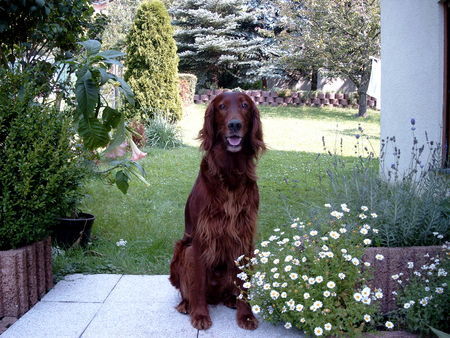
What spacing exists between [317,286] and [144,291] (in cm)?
145

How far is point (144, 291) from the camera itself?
3604 mm

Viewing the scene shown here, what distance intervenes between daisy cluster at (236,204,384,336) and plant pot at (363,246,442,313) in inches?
4.5

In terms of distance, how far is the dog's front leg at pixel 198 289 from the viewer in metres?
3.07

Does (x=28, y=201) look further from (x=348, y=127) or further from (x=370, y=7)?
(x=370, y=7)

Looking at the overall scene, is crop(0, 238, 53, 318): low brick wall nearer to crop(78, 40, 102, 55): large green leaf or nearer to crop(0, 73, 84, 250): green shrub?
crop(0, 73, 84, 250): green shrub

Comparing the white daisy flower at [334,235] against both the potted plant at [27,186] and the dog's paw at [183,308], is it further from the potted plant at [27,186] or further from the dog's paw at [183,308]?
the potted plant at [27,186]

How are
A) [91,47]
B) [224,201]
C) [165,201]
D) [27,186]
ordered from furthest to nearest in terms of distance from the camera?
[165,201] < [91,47] < [27,186] < [224,201]

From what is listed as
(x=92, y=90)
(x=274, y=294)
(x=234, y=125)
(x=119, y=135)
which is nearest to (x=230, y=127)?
(x=234, y=125)

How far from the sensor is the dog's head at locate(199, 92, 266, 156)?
2977 millimetres

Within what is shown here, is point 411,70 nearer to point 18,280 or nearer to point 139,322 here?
point 139,322

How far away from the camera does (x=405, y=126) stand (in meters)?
5.79

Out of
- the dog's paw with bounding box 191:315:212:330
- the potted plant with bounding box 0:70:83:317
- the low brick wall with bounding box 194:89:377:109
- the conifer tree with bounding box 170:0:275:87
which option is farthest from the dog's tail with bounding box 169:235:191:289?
the conifer tree with bounding box 170:0:275:87

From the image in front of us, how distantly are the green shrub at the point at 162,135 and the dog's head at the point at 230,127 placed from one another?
26.3 feet

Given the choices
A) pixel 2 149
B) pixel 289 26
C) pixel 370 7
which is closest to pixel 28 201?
pixel 2 149
